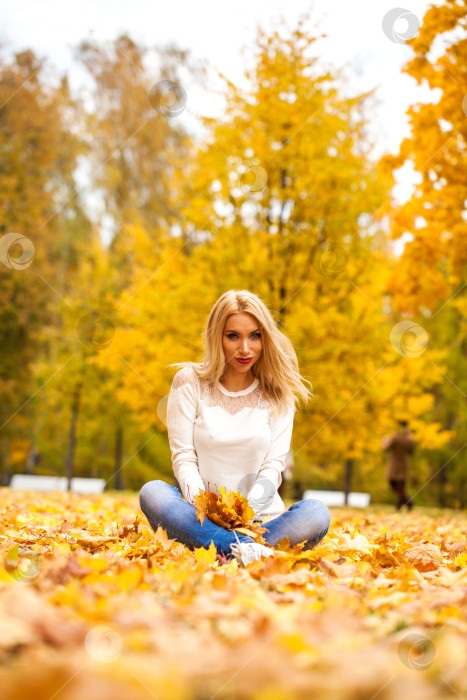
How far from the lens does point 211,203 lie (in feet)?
29.2

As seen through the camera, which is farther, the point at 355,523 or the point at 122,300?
the point at 122,300

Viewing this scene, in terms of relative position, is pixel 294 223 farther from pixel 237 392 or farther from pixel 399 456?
pixel 237 392

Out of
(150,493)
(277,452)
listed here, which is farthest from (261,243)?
(150,493)

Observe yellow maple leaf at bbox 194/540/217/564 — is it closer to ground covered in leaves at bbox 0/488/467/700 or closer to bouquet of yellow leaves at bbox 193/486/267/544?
ground covered in leaves at bbox 0/488/467/700

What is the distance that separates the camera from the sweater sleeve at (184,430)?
316 cm

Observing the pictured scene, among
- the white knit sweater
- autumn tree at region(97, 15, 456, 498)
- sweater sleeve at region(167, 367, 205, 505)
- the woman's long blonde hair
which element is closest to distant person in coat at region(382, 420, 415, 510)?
autumn tree at region(97, 15, 456, 498)

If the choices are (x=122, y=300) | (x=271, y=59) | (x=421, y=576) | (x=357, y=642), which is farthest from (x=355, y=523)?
(x=122, y=300)

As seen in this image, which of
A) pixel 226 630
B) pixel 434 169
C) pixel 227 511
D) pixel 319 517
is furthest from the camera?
pixel 434 169

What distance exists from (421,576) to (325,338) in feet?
Answer: 21.4

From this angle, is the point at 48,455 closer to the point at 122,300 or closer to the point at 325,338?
the point at 122,300

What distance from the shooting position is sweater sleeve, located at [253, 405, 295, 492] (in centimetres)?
323

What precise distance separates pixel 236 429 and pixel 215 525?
0.55 m

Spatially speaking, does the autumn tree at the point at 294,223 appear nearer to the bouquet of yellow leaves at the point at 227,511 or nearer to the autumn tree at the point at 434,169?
the autumn tree at the point at 434,169

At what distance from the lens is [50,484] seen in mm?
13867
